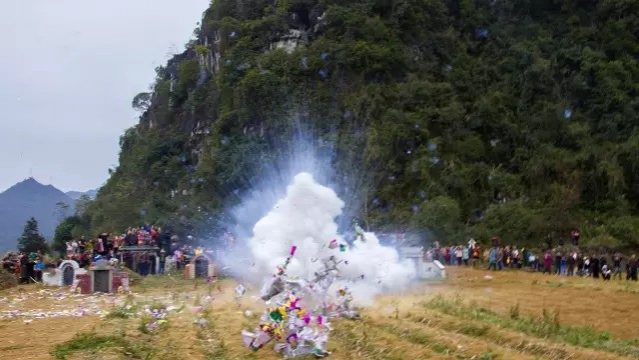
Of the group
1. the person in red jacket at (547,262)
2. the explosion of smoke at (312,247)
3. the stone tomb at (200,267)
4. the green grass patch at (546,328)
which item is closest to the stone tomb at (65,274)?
the stone tomb at (200,267)

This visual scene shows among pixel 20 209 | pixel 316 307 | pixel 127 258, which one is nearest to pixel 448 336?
pixel 316 307

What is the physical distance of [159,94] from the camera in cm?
7950

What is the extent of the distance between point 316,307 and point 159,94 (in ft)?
224

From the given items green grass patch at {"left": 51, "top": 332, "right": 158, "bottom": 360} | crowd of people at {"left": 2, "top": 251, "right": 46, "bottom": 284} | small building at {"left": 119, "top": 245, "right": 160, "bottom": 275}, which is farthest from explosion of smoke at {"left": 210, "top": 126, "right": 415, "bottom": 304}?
crowd of people at {"left": 2, "top": 251, "right": 46, "bottom": 284}

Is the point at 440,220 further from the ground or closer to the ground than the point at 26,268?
further from the ground

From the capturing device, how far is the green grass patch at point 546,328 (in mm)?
14445

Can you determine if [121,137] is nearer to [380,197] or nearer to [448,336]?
[380,197]

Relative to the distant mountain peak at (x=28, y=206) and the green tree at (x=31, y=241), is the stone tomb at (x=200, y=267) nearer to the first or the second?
the green tree at (x=31, y=241)

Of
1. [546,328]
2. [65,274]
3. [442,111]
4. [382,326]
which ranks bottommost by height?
[546,328]

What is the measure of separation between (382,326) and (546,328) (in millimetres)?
3805

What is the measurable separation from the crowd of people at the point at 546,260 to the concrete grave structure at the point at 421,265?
2799mm

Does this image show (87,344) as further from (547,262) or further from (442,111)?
(442,111)

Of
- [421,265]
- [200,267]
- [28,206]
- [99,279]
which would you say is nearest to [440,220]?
[421,265]

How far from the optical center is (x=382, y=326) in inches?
563
